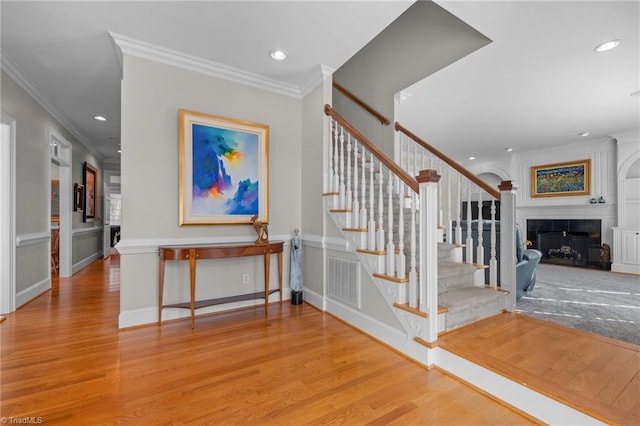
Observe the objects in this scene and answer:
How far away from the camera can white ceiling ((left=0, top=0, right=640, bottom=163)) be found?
2311mm

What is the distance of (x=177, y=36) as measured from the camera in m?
2.64

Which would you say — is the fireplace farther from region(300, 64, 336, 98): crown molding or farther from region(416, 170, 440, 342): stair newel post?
region(300, 64, 336, 98): crown molding

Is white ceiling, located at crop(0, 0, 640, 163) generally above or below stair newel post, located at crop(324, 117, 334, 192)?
above

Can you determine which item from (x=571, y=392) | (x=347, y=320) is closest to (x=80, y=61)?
(x=347, y=320)

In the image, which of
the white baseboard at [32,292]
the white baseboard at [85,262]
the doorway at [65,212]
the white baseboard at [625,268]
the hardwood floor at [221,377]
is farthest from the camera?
the white baseboard at [625,268]

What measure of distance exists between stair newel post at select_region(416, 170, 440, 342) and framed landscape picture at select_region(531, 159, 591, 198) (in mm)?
6641

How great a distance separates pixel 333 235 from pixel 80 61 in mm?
3283

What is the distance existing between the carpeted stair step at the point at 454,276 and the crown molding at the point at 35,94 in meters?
4.96

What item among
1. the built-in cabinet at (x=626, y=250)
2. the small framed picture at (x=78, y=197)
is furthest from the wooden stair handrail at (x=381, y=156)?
the built-in cabinet at (x=626, y=250)

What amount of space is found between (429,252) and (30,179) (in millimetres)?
4786

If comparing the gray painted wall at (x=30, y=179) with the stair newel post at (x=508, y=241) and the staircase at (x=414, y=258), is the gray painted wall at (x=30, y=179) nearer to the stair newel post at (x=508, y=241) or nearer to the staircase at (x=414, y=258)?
the staircase at (x=414, y=258)

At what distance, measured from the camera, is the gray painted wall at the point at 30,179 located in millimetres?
3320

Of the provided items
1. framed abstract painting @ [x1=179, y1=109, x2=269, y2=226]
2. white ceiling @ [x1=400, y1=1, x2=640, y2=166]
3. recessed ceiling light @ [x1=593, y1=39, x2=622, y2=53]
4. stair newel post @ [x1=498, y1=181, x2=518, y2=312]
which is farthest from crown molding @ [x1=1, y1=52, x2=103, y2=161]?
recessed ceiling light @ [x1=593, y1=39, x2=622, y2=53]

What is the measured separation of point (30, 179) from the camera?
362 cm
